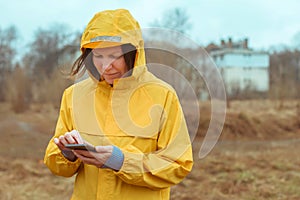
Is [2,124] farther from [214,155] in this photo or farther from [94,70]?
[94,70]

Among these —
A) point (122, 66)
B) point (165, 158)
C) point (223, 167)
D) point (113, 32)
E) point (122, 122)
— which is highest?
point (113, 32)

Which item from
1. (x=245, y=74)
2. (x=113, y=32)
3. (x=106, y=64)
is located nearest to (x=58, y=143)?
(x=106, y=64)

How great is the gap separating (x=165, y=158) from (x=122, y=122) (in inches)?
8.3

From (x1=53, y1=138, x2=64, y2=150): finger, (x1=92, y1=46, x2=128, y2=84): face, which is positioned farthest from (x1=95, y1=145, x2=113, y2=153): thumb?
(x1=92, y1=46, x2=128, y2=84): face

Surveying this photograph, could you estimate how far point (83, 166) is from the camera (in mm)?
1635

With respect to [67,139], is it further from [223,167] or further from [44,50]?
[44,50]

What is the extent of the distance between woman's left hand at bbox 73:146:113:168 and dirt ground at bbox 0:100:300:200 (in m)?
4.33

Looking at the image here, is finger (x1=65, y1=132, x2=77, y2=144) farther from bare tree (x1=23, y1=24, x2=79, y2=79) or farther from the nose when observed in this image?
bare tree (x1=23, y1=24, x2=79, y2=79)

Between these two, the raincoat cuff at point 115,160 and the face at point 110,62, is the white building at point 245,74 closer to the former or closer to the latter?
the face at point 110,62

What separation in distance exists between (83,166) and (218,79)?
2.14 ft

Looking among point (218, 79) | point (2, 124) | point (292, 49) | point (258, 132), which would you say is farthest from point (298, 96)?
point (218, 79)

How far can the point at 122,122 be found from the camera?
157cm

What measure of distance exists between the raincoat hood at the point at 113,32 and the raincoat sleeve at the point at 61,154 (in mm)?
250

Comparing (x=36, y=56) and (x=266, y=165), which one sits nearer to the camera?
(x=266, y=165)
